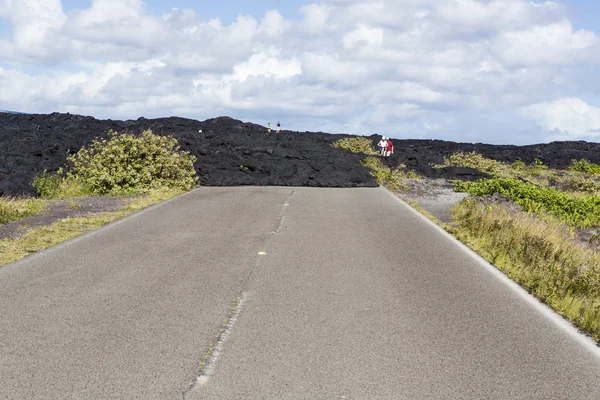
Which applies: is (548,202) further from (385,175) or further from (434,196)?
(385,175)

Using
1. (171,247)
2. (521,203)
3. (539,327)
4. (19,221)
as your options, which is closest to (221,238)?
(171,247)

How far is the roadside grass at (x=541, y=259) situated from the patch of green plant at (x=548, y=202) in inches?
194

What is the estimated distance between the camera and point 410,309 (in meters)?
7.52

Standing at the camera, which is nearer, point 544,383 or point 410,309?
point 544,383

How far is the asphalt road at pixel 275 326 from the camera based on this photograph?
520 cm

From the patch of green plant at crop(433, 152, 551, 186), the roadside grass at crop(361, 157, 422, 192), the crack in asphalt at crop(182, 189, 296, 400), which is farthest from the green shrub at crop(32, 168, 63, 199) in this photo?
the patch of green plant at crop(433, 152, 551, 186)

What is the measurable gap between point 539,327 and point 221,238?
6825mm

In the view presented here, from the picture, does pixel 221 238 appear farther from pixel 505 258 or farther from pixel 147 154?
pixel 147 154

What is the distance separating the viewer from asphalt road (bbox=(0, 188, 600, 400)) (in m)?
5.20

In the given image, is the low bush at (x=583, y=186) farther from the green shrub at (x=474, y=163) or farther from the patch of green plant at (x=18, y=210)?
the patch of green plant at (x=18, y=210)

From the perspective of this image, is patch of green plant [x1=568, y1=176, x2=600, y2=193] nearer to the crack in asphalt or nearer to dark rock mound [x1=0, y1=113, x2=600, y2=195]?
dark rock mound [x1=0, y1=113, x2=600, y2=195]

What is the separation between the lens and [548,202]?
2136 centimetres

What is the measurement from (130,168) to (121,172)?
45 centimetres

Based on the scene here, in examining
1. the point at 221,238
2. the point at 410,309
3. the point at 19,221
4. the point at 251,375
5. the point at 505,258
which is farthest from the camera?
the point at 19,221
